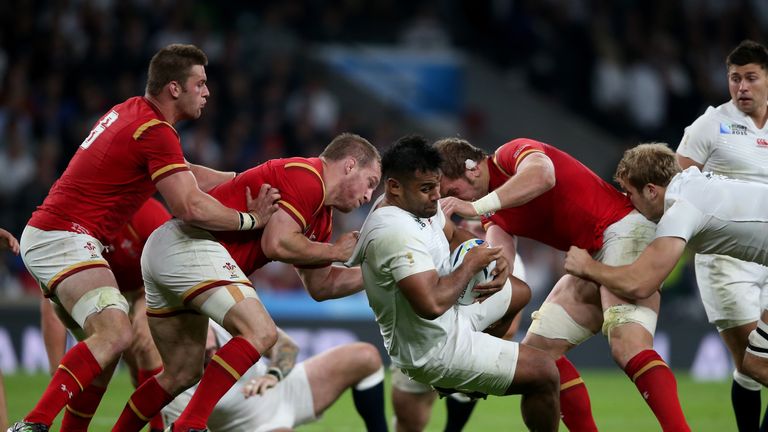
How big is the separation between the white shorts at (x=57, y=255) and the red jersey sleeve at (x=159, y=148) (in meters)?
0.59

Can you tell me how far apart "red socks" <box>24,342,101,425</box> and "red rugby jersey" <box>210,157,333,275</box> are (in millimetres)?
1031

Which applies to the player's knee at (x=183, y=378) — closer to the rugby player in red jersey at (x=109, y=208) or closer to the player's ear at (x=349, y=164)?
the rugby player in red jersey at (x=109, y=208)

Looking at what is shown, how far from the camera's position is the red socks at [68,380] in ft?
19.5

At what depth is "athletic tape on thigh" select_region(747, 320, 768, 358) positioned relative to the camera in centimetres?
670

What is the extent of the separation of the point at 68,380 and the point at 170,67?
1.93 m

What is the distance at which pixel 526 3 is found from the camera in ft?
67.0

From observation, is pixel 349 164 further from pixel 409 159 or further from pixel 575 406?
pixel 575 406

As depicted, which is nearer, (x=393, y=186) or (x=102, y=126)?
(x=393, y=186)

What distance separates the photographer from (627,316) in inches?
254

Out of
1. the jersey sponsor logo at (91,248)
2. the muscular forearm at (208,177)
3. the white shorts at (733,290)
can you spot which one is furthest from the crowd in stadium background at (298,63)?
the white shorts at (733,290)

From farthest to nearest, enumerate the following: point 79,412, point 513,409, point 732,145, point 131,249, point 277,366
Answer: point 513,409 < point 131,249 < point 732,145 < point 277,366 < point 79,412

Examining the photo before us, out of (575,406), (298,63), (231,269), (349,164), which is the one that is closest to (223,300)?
(231,269)

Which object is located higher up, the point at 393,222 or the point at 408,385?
the point at 393,222

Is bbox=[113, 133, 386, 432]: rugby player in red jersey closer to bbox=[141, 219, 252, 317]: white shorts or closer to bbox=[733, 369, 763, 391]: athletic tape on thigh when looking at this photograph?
bbox=[141, 219, 252, 317]: white shorts
